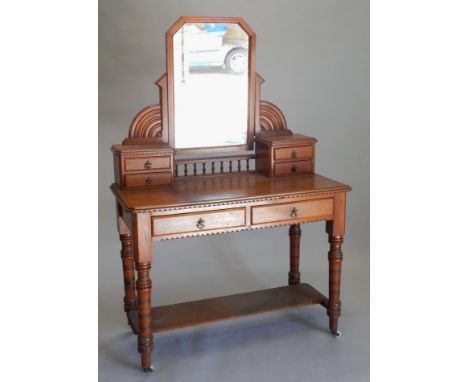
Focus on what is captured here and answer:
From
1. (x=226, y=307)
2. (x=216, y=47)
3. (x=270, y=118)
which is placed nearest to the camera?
(x=216, y=47)

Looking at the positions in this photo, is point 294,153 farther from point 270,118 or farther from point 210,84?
point 210,84

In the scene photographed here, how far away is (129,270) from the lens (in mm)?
2922

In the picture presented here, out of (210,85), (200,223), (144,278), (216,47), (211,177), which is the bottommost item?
(144,278)

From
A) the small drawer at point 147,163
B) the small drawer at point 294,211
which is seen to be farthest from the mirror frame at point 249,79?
the small drawer at point 294,211

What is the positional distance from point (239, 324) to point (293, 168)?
91 centimetres

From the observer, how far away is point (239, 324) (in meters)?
3.05

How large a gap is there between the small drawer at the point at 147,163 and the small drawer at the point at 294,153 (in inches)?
23.2

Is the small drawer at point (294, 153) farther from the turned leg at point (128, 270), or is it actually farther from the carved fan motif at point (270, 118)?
the turned leg at point (128, 270)

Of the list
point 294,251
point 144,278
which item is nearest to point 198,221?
point 144,278

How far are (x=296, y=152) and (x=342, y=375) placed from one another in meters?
1.14

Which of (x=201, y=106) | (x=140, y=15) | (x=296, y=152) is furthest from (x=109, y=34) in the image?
(x=296, y=152)

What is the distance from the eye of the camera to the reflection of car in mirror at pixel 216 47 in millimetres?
2707
